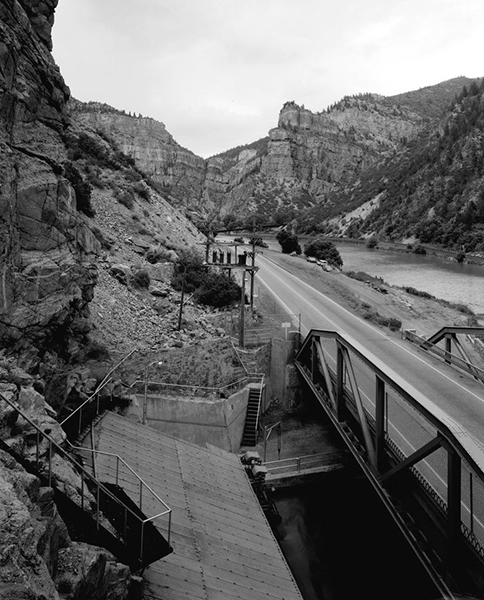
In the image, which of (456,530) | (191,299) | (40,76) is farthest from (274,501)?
(40,76)

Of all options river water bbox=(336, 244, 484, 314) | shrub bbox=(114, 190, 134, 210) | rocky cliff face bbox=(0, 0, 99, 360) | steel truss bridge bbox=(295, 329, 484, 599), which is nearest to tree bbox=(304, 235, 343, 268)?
river water bbox=(336, 244, 484, 314)

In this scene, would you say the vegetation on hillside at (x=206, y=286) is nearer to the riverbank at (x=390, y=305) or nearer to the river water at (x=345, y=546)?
the riverbank at (x=390, y=305)

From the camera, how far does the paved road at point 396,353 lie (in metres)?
12.0

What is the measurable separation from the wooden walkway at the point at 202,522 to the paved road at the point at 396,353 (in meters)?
5.79

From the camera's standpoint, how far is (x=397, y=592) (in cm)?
1191

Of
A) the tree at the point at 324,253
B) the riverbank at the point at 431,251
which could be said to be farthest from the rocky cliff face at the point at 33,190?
the riverbank at the point at 431,251

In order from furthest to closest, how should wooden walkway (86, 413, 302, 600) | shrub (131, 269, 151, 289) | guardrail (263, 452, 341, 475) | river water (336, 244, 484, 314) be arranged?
river water (336, 244, 484, 314)
shrub (131, 269, 151, 289)
guardrail (263, 452, 341, 475)
wooden walkway (86, 413, 302, 600)

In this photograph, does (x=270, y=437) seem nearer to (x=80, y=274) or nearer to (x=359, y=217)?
(x=80, y=274)

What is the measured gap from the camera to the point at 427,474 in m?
9.88

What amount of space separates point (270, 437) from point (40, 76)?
1561 centimetres

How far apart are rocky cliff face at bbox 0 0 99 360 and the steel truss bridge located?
28.0 ft

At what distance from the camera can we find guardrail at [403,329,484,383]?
14678 mm

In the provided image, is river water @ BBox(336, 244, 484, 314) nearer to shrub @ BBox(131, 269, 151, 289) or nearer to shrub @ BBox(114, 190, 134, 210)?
shrub @ BBox(131, 269, 151, 289)

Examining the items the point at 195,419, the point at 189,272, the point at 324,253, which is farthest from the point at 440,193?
→ the point at 195,419
